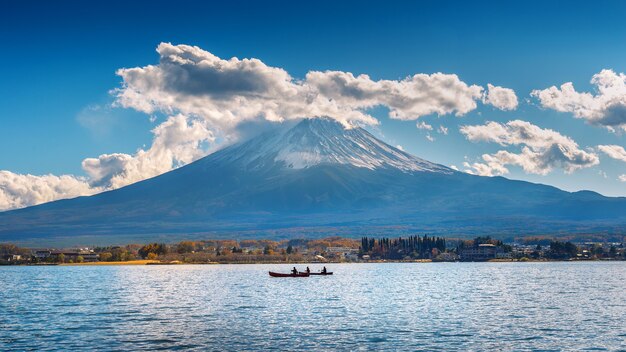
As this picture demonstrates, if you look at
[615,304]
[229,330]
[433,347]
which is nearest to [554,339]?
[433,347]

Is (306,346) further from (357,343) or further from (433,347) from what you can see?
(433,347)

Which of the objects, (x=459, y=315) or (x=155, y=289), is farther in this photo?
(x=155, y=289)

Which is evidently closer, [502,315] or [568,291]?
[502,315]

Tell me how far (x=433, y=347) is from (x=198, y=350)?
15497 mm

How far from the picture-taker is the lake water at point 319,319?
54.4m

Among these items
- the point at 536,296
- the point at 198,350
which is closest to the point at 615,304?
the point at 536,296

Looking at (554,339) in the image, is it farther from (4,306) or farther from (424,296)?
(4,306)

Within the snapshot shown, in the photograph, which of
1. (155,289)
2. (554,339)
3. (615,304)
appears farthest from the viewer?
(155,289)

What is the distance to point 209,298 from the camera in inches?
3718

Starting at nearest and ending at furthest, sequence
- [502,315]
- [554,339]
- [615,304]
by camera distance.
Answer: [554,339] < [502,315] < [615,304]

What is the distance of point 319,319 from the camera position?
69188 millimetres

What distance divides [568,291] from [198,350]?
64775 mm

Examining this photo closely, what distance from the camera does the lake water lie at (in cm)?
5438

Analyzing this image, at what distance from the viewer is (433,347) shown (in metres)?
52.0
